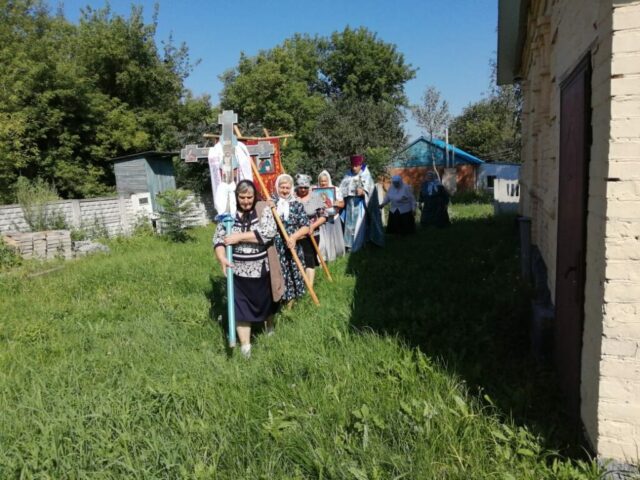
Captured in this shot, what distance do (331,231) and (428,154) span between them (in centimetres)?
2902

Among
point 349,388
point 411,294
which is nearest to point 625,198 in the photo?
point 349,388

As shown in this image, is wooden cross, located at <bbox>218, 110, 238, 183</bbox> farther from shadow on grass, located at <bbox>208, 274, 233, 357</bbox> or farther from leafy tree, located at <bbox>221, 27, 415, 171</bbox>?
leafy tree, located at <bbox>221, 27, 415, 171</bbox>

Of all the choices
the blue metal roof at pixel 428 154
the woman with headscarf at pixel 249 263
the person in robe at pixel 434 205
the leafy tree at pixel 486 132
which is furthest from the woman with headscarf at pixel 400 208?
the leafy tree at pixel 486 132

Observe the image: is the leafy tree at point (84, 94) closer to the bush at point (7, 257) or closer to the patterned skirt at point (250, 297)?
the bush at point (7, 257)

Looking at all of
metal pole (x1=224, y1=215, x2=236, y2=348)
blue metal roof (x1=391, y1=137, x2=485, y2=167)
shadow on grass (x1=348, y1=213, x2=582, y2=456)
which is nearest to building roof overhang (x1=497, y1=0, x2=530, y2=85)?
shadow on grass (x1=348, y1=213, x2=582, y2=456)

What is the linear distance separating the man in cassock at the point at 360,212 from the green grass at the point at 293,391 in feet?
9.84

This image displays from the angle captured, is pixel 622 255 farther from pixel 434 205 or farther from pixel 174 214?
pixel 174 214

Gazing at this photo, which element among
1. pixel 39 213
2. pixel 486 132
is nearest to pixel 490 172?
pixel 486 132

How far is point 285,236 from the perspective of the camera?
503cm

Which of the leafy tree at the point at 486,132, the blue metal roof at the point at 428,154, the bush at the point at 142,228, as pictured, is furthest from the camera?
the leafy tree at the point at 486,132

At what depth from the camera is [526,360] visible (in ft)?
11.4

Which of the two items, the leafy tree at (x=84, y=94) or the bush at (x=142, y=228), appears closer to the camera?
the bush at (x=142, y=228)

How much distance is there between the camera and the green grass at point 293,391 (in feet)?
8.45

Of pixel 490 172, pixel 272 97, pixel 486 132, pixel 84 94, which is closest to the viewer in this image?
pixel 84 94
